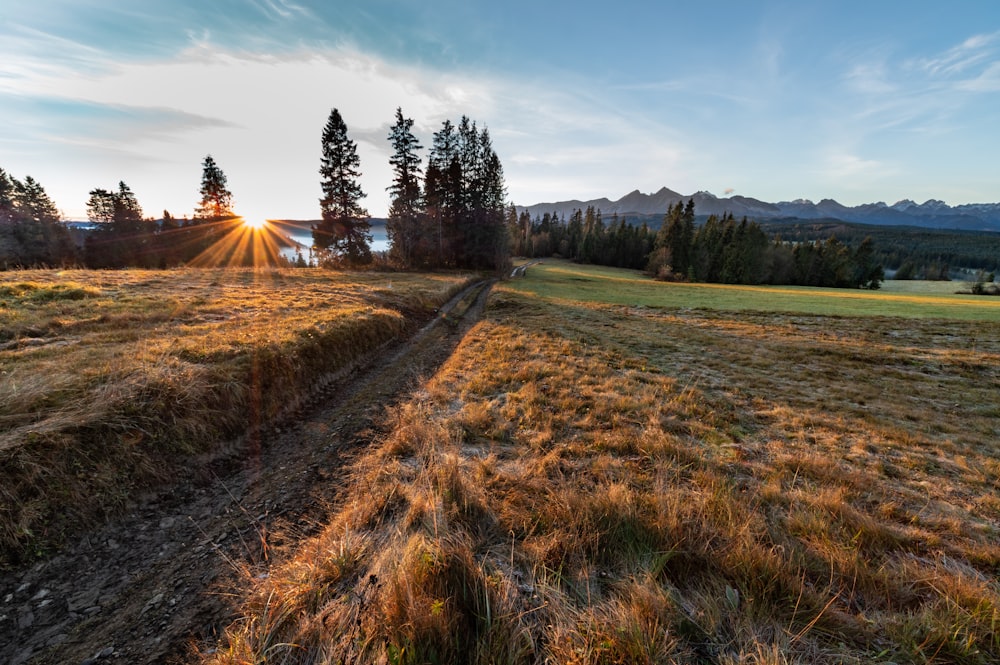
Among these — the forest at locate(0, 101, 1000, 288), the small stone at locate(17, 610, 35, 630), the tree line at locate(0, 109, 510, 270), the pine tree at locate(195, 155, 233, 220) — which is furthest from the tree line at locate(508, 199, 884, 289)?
the small stone at locate(17, 610, 35, 630)

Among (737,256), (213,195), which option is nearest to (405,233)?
(213,195)

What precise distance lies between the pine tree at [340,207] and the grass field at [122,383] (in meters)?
29.9

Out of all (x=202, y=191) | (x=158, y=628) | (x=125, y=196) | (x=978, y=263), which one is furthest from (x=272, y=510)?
(x=978, y=263)

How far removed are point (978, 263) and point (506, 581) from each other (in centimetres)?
26772

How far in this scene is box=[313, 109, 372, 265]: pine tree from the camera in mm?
40000

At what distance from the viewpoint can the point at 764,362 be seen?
12.5 metres

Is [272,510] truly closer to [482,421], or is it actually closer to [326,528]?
[326,528]

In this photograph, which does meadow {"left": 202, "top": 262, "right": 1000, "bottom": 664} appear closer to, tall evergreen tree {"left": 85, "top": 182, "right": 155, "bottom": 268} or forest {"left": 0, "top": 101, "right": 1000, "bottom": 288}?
forest {"left": 0, "top": 101, "right": 1000, "bottom": 288}

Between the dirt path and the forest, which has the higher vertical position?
the forest

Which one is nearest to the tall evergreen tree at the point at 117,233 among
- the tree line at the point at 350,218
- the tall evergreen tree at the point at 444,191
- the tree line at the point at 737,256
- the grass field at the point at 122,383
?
the tree line at the point at 350,218

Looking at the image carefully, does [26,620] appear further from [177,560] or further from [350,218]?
[350,218]

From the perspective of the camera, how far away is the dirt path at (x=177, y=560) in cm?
294

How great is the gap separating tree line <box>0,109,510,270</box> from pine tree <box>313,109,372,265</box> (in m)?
0.11

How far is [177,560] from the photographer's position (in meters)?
3.84
